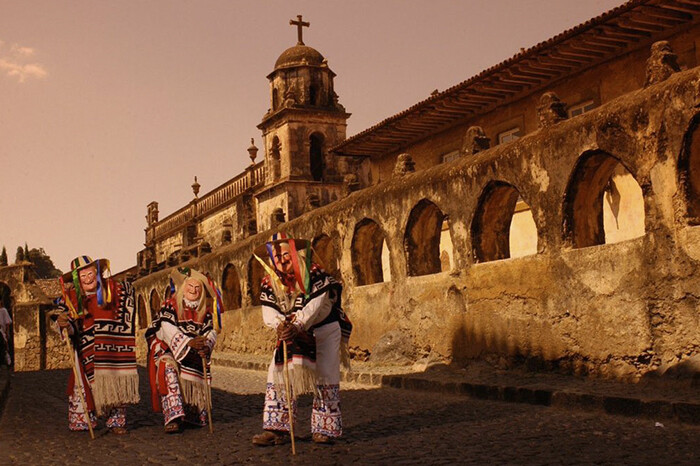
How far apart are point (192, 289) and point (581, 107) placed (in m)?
10.8

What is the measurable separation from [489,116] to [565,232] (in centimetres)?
934

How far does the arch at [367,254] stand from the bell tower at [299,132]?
1859cm

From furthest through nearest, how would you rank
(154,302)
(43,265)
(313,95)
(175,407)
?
(43,265)
(313,95)
(154,302)
(175,407)

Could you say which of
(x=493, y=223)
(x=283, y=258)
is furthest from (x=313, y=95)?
(x=283, y=258)

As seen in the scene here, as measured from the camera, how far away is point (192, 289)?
8961mm

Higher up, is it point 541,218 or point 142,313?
point 142,313

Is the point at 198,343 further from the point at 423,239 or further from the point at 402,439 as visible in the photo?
the point at 423,239

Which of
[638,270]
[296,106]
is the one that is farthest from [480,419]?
[296,106]

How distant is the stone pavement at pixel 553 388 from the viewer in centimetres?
794

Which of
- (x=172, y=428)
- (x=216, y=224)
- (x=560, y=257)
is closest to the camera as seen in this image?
(x=172, y=428)

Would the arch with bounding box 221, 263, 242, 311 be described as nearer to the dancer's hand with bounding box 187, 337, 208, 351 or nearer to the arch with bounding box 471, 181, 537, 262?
the arch with bounding box 471, 181, 537, 262

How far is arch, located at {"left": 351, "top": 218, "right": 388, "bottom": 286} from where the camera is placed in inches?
640

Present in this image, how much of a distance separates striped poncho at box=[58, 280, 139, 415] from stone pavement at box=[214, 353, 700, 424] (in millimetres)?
4149

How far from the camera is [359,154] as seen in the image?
2425 centimetres
